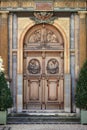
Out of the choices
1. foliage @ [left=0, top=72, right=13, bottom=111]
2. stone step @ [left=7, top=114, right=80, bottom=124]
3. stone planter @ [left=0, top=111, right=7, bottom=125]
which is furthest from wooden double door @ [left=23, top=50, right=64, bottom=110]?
stone planter @ [left=0, top=111, right=7, bottom=125]

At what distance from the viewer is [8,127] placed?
1642cm

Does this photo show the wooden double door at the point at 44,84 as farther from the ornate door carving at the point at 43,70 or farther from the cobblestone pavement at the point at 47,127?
the cobblestone pavement at the point at 47,127

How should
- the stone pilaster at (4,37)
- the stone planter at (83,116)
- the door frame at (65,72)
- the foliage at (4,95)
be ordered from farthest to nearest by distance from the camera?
the door frame at (65,72), the stone pilaster at (4,37), the stone planter at (83,116), the foliage at (4,95)

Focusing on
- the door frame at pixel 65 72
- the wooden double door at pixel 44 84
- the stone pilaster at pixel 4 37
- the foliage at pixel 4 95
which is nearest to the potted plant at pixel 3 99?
the foliage at pixel 4 95

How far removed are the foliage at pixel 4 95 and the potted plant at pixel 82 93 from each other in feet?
8.35

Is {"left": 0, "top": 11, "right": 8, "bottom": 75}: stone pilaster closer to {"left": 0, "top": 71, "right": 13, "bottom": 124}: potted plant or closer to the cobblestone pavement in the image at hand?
{"left": 0, "top": 71, "right": 13, "bottom": 124}: potted plant

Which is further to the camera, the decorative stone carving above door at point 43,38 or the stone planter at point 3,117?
the decorative stone carving above door at point 43,38

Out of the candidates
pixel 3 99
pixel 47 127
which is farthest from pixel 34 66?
pixel 47 127

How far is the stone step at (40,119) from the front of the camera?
17.2m

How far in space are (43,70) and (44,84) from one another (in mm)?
571

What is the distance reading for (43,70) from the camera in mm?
19016

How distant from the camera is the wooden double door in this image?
19.0 metres

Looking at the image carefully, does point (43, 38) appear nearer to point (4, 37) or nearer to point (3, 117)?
point (4, 37)

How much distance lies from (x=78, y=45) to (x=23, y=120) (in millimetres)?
3763
